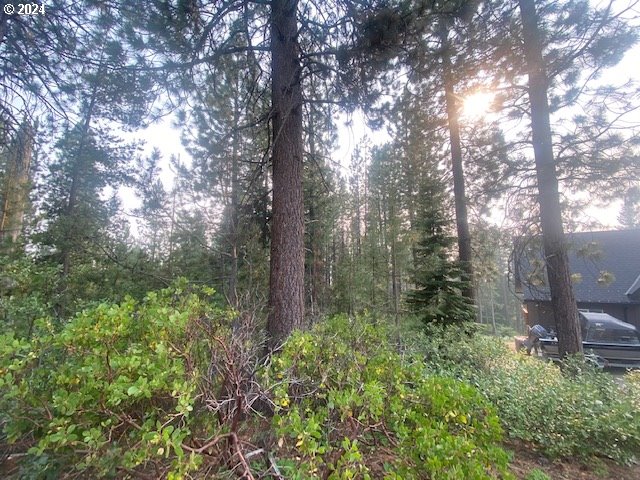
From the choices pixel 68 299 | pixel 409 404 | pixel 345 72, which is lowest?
pixel 409 404

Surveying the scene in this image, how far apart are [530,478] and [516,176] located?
5.52 metres

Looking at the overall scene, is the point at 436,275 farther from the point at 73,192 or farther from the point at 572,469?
the point at 73,192

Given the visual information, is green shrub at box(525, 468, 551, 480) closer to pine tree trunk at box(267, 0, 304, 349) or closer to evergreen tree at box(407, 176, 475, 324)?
pine tree trunk at box(267, 0, 304, 349)

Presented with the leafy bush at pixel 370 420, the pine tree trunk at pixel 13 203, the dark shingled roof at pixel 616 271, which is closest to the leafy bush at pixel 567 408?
the leafy bush at pixel 370 420

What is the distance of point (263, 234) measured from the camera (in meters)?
5.60

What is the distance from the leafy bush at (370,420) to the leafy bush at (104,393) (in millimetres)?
581

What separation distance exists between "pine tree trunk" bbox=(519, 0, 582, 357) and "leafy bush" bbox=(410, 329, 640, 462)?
107 cm

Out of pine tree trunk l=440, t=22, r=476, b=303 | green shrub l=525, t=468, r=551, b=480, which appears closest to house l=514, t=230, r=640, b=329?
pine tree trunk l=440, t=22, r=476, b=303

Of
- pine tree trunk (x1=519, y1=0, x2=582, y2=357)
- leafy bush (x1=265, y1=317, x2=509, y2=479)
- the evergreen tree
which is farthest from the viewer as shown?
the evergreen tree

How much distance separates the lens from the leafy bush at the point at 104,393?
1.46 meters

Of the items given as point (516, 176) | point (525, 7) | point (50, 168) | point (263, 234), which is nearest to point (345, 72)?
point (263, 234)

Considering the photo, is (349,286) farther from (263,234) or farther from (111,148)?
(111,148)

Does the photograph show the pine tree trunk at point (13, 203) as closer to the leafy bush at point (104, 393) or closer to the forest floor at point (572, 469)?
the leafy bush at point (104, 393)

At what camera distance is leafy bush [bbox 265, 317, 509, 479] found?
1577 millimetres
